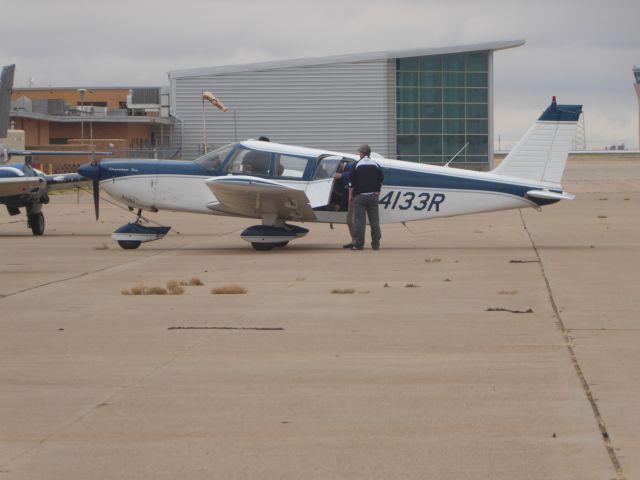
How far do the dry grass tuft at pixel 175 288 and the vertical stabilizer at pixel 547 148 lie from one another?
759 cm

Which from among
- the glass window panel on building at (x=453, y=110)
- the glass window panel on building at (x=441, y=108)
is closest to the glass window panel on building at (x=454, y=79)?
the glass window panel on building at (x=441, y=108)

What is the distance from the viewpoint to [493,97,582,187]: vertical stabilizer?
19.4 meters

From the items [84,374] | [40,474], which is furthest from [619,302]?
[40,474]

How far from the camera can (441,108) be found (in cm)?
7488

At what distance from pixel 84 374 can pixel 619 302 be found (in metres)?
6.14

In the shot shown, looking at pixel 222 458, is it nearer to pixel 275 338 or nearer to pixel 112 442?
pixel 112 442

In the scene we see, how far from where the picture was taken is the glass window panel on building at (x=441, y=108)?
74562 millimetres

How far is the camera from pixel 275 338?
9953 millimetres

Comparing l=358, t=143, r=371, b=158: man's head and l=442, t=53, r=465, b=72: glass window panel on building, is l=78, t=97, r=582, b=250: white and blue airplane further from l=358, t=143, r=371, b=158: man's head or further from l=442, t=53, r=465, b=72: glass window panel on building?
l=442, t=53, r=465, b=72: glass window panel on building

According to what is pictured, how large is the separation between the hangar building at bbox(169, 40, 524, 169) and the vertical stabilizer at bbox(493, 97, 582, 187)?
180 ft

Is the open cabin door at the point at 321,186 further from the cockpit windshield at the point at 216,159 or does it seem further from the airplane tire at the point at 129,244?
the airplane tire at the point at 129,244

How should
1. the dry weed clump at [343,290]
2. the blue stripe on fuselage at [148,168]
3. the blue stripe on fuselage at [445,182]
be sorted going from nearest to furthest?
the dry weed clump at [343,290]
the blue stripe on fuselage at [445,182]
the blue stripe on fuselage at [148,168]

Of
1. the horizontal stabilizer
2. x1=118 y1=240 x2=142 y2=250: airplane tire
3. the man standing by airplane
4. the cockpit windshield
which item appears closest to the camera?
the man standing by airplane

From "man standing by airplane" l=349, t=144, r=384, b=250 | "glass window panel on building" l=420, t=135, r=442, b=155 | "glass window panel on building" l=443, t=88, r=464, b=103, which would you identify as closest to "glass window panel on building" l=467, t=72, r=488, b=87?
"glass window panel on building" l=443, t=88, r=464, b=103
